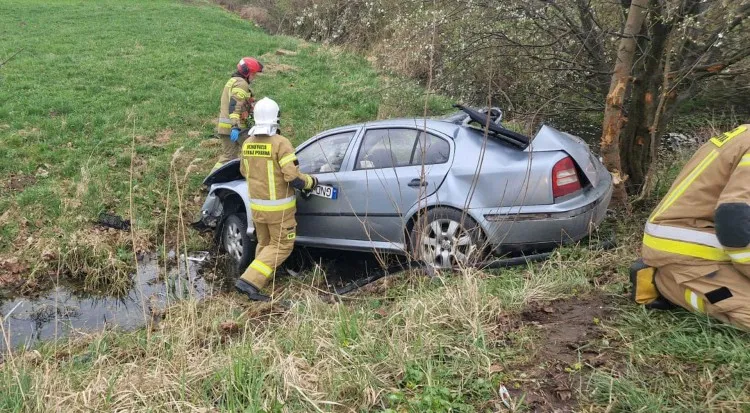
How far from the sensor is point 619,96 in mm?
5641

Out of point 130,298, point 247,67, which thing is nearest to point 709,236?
point 130,298

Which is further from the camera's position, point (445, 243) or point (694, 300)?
point (445, 243)

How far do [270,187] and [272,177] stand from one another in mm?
96

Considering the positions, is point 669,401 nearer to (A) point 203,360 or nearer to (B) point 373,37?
(A) point 203,360

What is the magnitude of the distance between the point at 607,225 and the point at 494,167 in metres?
1.68

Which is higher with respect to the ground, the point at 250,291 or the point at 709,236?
the point at 709,236

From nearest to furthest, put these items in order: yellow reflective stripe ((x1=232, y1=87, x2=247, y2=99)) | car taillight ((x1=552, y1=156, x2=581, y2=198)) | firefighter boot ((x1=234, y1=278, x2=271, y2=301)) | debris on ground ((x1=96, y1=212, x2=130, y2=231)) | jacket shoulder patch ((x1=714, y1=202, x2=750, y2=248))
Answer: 1. jacket shoulder patch ((x1=714, y1=202, x2=750, y2=248))
2. car taillight ((x1=552, y1=156, x2=581, y2=198))
3. firefighter boot ((x1=234, y1=278, x2=271, y2=301))
4. debris on ground ((x1=96, y1=212, x2=130, y2=231))
5. yellow reflective stripe ((x1=232, y1=87, x2=247, y2=99))

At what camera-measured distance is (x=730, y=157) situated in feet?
8.72

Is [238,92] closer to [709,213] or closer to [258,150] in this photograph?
[258,150]

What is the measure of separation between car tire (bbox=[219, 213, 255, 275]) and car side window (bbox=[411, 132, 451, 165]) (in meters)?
2.11

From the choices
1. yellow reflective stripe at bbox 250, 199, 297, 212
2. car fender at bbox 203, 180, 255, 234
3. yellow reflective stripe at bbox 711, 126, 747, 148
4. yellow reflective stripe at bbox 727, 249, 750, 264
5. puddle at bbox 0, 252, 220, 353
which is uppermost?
yellow reflective stripe at bbox 711, 126, 747, 148

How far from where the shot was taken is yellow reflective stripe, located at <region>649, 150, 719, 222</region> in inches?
109

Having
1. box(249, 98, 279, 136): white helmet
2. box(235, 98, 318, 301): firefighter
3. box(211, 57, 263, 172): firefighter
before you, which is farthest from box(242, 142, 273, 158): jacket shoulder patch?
box(211, 57, 263, 172): firefighter

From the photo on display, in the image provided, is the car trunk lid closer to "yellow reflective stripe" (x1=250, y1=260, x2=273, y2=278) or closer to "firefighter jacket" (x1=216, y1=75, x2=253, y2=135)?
"yellow reflective stripe" (x1=250, y1=260, x2=273, y2=278)
